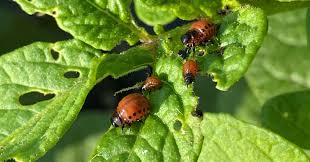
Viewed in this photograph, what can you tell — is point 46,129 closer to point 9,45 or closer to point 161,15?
point 161,15

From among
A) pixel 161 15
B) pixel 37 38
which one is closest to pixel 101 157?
pixel 161 15

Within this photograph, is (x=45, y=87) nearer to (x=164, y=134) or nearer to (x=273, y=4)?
(x=164, y=134)

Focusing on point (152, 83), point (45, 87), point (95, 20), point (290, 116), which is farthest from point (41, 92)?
point (290, 116)

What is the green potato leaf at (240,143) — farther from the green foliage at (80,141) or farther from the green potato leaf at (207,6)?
the green foliage at (80,141)

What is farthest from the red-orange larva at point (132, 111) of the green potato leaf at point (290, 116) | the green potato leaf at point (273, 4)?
the green potato leaf at point (290, 116)

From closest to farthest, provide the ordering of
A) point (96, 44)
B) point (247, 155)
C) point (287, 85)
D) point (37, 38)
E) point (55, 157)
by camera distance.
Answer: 1. point (96, 44)
2. point (247, 155)
3. point (287, 85)
4. point (55, 157)
5. point (37, 38)
